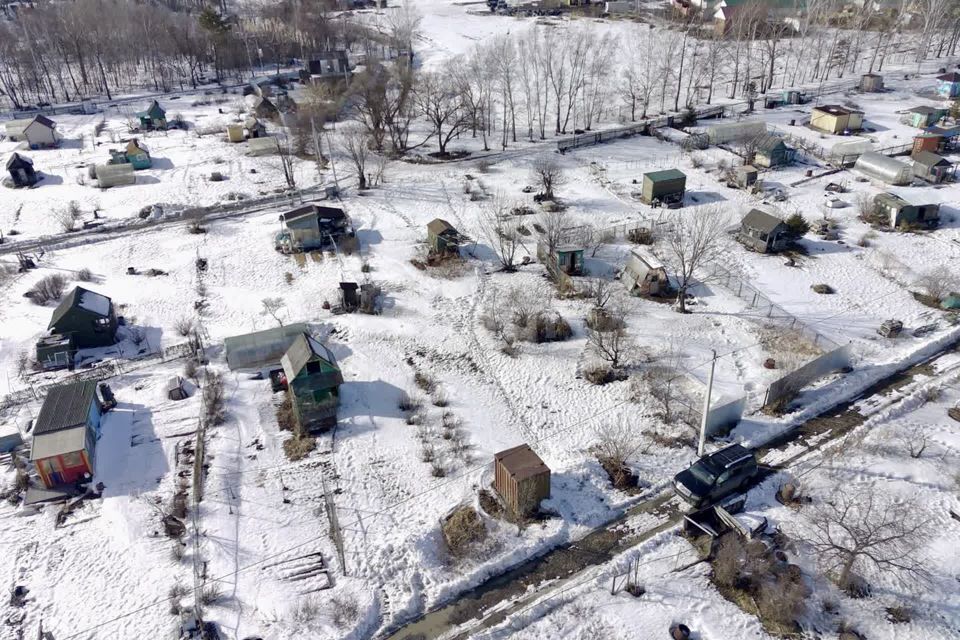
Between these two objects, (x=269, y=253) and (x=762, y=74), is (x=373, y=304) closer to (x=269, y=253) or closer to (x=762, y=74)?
(x=269, y=253)

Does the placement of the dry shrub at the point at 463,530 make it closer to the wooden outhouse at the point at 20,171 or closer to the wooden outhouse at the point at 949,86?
the wooden outhouse at the point at 20,171

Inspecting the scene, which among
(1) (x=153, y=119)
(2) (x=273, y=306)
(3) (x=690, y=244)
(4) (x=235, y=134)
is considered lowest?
(2) (x=273, y=306)

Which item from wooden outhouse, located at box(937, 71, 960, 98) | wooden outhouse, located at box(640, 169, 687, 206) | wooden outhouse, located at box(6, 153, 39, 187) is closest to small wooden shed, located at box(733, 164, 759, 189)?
wooden outhouse, located at box(640, 169, 687, 206)

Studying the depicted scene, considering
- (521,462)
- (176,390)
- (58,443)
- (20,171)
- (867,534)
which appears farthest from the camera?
(20,171)

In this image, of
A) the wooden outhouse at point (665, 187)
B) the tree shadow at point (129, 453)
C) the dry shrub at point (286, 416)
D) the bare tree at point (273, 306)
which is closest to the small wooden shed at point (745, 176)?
the wooden outhouse at point (665, 187)

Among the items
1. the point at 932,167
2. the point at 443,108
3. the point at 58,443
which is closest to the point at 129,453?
the point at 58,443

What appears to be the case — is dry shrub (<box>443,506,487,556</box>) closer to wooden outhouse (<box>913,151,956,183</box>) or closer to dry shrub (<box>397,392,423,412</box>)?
dry shrub (<box>397,392,423,412</box>)

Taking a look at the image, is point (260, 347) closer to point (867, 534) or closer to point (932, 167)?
point (867, 534)
